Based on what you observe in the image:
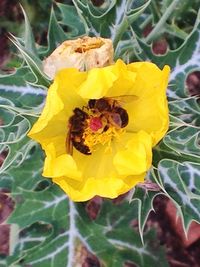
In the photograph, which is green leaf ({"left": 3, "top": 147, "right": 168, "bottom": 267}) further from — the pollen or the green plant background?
the pollen

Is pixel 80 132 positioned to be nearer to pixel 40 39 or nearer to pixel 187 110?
pixel 187 110

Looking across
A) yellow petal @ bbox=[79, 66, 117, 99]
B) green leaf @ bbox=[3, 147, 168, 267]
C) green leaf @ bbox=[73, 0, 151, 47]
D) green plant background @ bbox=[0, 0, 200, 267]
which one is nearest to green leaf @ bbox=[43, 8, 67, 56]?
green plant background @ bbox=[0, 0, 200, 267]

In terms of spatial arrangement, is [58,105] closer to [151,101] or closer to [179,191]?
[151,101]

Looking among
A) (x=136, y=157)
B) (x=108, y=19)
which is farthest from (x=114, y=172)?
(x=108, y=19)

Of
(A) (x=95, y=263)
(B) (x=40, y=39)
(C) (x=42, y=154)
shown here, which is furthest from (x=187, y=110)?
(B) (x=40, y=39)

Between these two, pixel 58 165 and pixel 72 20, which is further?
pixel 72 20

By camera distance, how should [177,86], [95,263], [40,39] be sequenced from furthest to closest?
1. [40,39]
2. [95,263]
3. [177,86]
